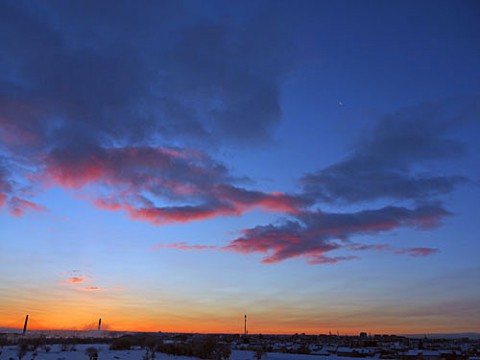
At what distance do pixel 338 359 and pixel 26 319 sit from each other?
7700cm

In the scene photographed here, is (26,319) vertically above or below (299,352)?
above

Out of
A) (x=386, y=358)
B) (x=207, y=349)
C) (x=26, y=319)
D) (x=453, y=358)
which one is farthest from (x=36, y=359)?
(x=26, y=319)

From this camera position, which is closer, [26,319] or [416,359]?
[416,359]

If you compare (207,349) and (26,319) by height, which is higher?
(26,319)

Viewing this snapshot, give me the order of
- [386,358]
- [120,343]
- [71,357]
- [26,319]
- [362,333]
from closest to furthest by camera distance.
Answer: [71,357] < [386,358] < [120,343] < [26,319] < [362,333]

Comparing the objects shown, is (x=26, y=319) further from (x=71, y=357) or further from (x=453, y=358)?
(x=453, y=358)

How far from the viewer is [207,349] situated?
54.9 meters

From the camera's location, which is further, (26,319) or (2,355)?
(26,319)

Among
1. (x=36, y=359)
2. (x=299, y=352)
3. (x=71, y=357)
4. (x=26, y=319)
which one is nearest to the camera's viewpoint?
(x=36, y=359)

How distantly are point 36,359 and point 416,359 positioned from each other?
1516 inches

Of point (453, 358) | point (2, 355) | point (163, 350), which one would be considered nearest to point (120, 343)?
point (163, 350)

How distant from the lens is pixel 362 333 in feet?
596

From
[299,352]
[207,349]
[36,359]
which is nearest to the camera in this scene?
[36,359]

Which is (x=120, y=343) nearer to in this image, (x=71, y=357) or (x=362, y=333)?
(x=71, y=357)
